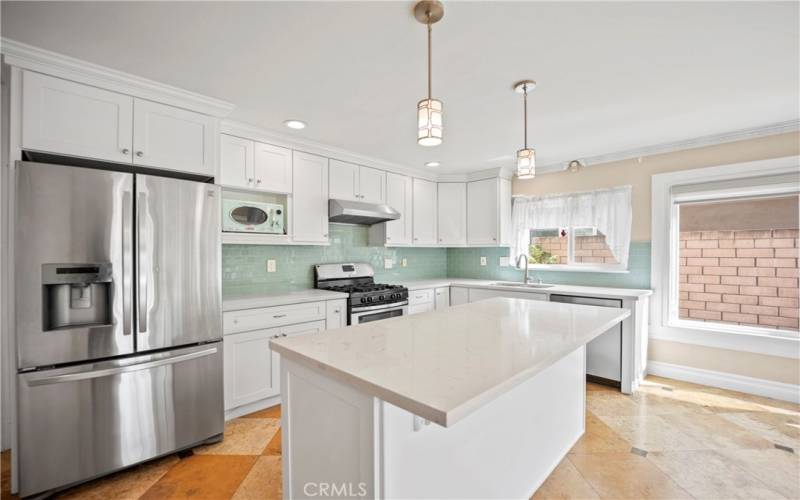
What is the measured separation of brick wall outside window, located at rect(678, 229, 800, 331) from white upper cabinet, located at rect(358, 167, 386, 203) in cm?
306

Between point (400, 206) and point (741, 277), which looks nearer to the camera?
point (741, 277)

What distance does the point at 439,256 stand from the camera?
518 centimetres

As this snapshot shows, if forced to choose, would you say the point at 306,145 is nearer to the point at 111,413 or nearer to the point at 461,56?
the point at 461,56

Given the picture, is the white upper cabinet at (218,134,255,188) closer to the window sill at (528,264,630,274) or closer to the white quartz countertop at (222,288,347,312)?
the white quartz countertop at (222,288,347,312)

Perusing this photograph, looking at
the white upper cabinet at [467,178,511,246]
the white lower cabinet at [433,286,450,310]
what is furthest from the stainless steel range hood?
the white upper cabinet at [467,178,511,246]

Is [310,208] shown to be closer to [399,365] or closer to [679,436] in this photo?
[399,365]

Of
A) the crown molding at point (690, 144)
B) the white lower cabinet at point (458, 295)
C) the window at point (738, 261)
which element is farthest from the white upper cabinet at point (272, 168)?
the window at point (738, 261)

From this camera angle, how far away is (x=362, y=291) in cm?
345

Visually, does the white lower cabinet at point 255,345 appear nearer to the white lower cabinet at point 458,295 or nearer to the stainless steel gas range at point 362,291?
the stainless steel gas range at point 362,291

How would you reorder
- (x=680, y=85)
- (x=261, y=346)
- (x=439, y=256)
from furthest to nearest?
1. (x=439, y=256)
2. (x=261, y=346)
3. (x=680, y=85)

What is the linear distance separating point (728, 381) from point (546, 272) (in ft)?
6.05

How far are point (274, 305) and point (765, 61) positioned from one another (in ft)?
11.2

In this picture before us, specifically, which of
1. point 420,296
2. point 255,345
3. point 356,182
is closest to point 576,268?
point 420,296

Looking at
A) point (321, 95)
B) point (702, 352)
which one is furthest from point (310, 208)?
point (702, 352)
